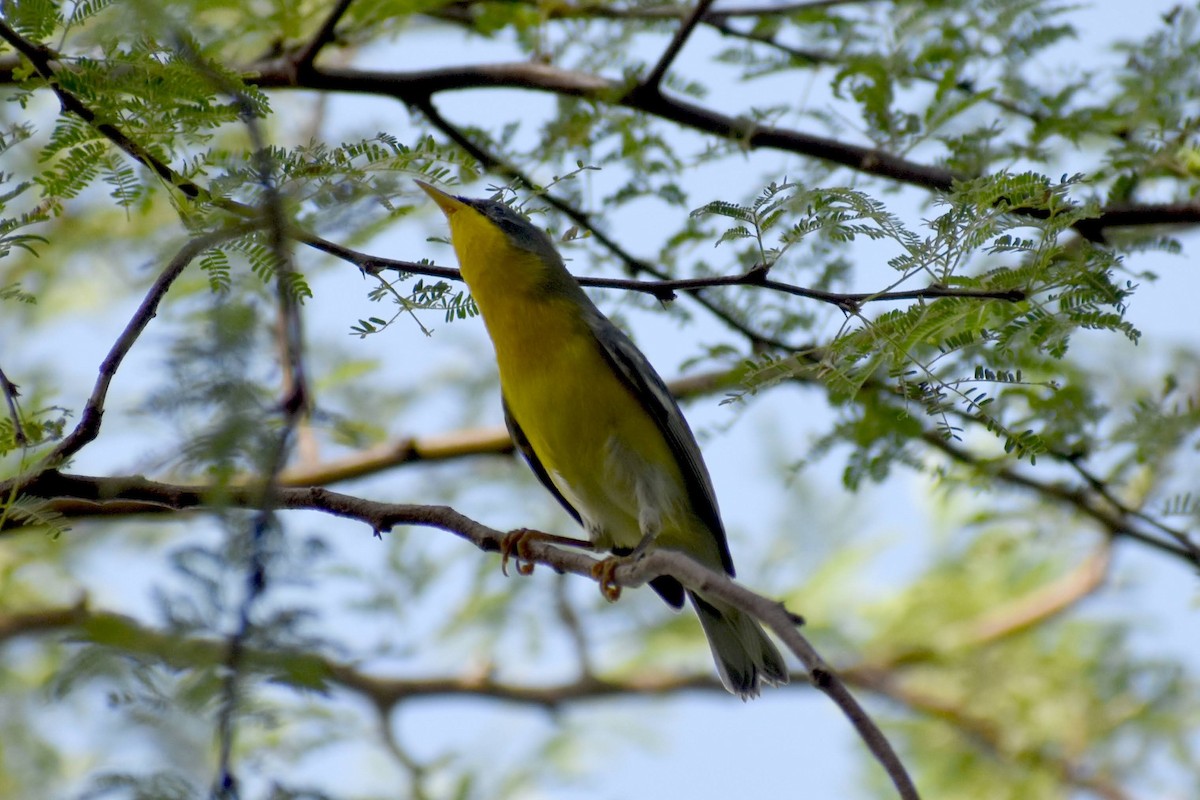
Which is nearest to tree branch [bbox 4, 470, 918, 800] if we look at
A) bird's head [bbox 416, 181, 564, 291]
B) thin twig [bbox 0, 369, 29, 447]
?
thin twig [bbox 0, 369, 29, 447]

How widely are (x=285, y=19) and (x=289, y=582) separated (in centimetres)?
352

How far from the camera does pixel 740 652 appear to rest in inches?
215

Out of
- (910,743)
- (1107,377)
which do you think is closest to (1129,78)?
(1107,377)

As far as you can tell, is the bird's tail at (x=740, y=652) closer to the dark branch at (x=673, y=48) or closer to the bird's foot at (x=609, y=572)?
the bird's foot at (x=609, y=572)

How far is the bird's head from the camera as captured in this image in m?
5.35

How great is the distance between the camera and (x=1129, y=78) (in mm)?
5094

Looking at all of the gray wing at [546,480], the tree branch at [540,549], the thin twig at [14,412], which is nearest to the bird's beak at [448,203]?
the gray wing at [546,480]

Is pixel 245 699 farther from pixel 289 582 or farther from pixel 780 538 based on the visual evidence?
pixel 780 538

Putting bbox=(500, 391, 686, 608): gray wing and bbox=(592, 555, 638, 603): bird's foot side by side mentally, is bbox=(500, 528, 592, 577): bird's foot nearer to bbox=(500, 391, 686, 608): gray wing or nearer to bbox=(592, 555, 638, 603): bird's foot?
bbox=(592, 555, 638, 603): bird's foot

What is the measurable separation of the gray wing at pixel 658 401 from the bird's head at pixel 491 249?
297 millimetres

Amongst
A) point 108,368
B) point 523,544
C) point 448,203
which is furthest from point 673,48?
point 108,368

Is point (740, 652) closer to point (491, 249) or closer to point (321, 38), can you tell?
point (491, 249)

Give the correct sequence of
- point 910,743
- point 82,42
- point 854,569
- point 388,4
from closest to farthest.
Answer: point 82,42 < point 388,4 < point 910,743 < point 854,569

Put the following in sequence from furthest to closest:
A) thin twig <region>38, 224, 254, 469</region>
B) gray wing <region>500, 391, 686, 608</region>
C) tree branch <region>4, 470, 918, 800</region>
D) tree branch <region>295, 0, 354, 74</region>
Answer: gray wing <region>500, 391, 686, 608</region>
tree branch <region>295, 0, 354, 74</region>
thin twig <region>38, 224, 254, 469</region>
tree branch <region>4, 470, 918, 800</region>
